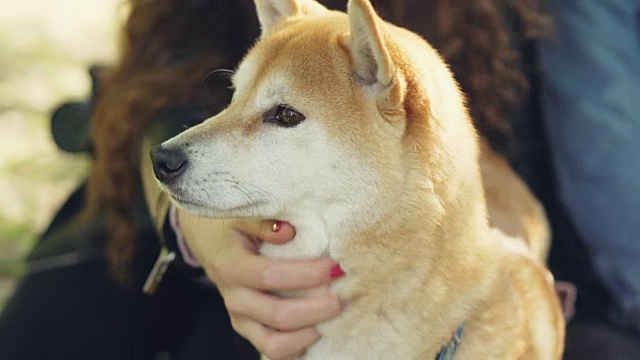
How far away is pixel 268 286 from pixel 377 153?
262mm

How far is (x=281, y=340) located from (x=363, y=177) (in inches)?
11.2

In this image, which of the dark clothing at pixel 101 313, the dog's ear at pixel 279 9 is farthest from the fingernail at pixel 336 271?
the dark clothing at pixel 101 313

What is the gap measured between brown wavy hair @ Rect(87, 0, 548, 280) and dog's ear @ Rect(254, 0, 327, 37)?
0.34 m

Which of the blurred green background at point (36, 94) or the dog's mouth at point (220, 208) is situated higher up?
the dog's mouth at point (220, 208)

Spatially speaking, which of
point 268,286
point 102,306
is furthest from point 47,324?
point 268,286

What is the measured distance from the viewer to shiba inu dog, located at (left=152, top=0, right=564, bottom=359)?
1.13 m

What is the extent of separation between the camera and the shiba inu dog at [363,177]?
1135mm

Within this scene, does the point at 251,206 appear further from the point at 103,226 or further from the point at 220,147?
the point at 103,226

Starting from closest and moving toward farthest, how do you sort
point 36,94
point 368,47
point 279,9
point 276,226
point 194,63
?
point 368,47
point 276,226
point 279,9
point 194,63
point 36,94

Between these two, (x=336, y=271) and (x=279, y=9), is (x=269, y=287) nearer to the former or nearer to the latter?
(x=336, y=271)

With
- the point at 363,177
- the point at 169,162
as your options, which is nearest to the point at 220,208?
the point at 169,162

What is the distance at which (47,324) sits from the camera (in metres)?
1.68

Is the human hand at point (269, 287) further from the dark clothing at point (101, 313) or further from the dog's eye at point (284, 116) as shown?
the dark clothing at point (101, 313)

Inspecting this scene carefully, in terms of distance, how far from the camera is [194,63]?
171 cm
